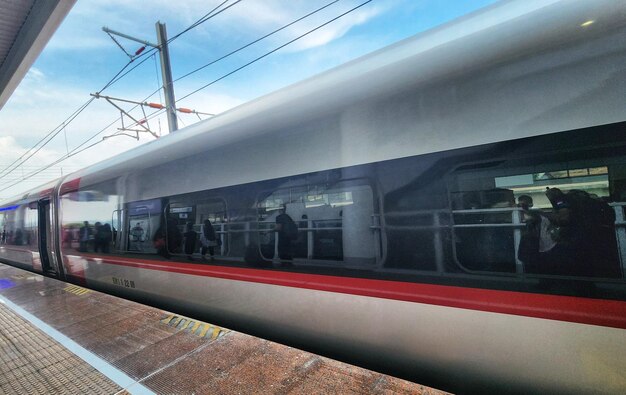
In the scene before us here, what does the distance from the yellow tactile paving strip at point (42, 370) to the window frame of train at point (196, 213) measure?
4.98 feet

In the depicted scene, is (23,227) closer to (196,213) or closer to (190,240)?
(190,240)

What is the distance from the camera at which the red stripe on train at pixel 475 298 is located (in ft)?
5.04

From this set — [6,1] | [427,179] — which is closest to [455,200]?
[427,179]

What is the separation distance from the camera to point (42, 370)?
2.84 m

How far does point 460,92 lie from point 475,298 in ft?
4.14

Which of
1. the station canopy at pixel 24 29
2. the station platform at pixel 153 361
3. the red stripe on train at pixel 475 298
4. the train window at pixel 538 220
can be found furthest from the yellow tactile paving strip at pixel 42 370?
the station canopy at pixel 24 29

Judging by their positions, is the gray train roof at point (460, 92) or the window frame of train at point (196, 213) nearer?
the gray train roof at point (460, 92)

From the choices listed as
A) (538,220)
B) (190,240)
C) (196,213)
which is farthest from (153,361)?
(538,220)

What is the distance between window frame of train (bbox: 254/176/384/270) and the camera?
239cm

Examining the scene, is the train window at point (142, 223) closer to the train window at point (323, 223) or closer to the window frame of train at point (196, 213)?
the window frame of train at point (196, 213)

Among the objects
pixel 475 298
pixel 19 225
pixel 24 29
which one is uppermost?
pixel 24 29

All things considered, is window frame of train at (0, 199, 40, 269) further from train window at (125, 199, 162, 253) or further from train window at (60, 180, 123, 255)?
→ train window at (125, 199, 162, 253)

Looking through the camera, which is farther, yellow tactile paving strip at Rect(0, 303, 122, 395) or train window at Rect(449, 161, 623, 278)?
yellow tactile paving strip at Rect(0, 303, 122, 395)

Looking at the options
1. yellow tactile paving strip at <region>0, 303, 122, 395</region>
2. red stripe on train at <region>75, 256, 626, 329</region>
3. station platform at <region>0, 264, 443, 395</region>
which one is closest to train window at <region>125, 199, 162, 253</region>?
station platform at <region>0, 264, 443, 395</region>
